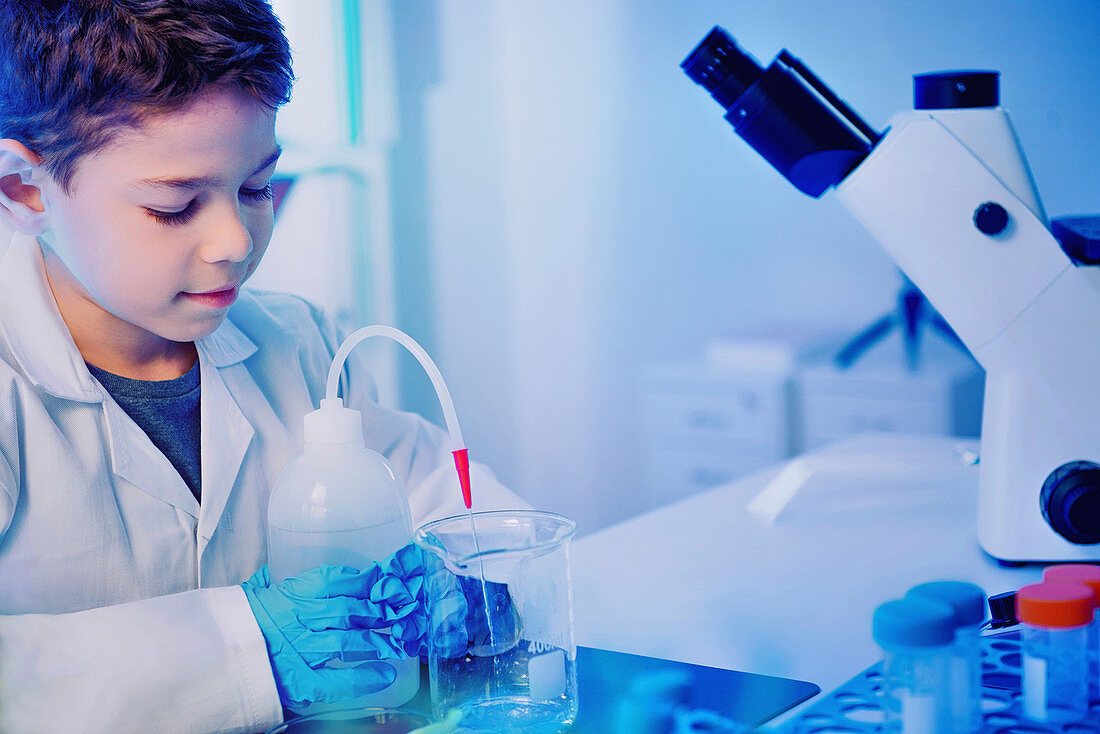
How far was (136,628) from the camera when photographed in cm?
68

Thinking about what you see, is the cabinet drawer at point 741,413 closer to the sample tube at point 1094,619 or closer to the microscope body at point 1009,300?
the microscope body at point 1009,300

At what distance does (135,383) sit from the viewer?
35.9 inches

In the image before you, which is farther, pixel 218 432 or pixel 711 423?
pixel 711 423

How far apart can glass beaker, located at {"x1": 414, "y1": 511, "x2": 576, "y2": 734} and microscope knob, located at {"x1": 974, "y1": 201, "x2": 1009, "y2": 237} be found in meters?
0.55

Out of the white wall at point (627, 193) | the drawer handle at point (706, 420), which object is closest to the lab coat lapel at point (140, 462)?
the drawer handle at point (706, 420)

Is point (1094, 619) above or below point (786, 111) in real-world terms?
below

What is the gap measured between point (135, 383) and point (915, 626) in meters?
0.67

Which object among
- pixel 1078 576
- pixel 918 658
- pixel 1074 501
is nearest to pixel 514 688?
pixel 918 658

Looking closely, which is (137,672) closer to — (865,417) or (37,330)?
(37,330)

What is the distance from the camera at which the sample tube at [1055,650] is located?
0.61m

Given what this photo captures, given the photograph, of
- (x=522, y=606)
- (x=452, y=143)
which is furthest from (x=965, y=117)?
(x=452, y=143)

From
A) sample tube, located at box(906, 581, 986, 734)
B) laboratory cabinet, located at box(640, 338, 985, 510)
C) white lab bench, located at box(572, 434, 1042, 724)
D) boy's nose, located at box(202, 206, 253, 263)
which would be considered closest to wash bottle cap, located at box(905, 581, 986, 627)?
sample tube, located at box(906, 581, 986, 734)

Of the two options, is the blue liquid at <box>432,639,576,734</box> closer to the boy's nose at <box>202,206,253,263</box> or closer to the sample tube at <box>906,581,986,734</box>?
the sample tube at <box>906,581,986,734</box>

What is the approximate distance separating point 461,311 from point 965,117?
1.99 metres
